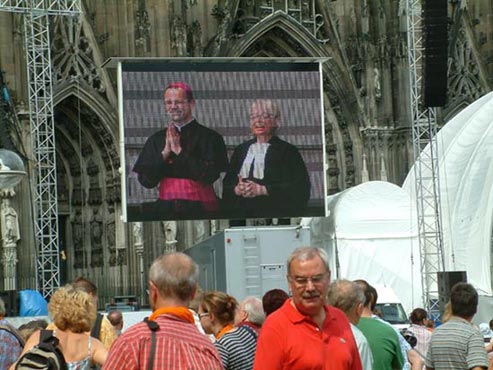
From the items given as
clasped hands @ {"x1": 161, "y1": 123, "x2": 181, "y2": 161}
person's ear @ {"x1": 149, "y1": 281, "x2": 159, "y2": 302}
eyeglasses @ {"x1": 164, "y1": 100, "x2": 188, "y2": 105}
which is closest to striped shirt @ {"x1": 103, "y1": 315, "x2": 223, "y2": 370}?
person's ear @ {"x1": 149, "y1": 281, "x2": 159, "y2": 302}

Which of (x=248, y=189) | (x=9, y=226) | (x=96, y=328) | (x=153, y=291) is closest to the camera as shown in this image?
(x=153, y=291)

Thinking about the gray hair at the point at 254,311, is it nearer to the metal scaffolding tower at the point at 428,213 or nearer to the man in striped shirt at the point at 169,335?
the man in striped shirt at the point at 169,335

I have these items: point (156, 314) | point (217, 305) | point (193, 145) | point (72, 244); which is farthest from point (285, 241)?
point (156, 314)

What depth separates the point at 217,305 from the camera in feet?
34.2

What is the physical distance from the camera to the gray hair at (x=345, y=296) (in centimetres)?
896

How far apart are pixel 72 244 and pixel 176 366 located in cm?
3145

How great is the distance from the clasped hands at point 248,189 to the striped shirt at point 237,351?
771 inches

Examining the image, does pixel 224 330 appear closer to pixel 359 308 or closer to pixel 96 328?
pixel 96 328

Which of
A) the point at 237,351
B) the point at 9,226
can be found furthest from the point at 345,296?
the point at 9,226

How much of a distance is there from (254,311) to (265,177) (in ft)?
63.9

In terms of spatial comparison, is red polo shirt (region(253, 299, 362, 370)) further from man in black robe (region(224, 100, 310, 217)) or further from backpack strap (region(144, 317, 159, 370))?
man in black robe (region(224, 100, 310, 217))

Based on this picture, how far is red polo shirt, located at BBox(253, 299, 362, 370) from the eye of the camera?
7.15 meters

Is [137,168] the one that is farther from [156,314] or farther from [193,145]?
[156,314]

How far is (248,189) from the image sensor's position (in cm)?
2933
